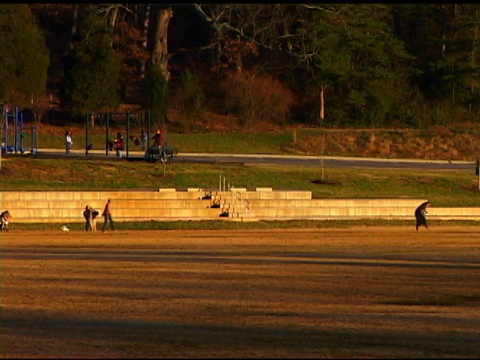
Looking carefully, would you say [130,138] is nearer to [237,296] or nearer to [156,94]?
[156,94]

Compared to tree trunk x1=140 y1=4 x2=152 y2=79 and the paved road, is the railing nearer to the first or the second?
the paved road

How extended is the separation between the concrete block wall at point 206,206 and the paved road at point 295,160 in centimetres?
894

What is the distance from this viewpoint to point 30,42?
218 ft

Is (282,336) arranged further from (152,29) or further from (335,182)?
(152,29)

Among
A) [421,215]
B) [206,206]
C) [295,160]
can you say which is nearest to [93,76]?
[295,160]

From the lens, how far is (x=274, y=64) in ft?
247

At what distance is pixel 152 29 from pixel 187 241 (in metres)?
41.7

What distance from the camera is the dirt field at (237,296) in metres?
18.6

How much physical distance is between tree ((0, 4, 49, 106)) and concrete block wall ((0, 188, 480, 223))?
19917 mm

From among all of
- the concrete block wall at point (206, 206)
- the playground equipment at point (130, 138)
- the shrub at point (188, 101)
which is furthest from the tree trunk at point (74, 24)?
the concrete block wall at point (206, 206)

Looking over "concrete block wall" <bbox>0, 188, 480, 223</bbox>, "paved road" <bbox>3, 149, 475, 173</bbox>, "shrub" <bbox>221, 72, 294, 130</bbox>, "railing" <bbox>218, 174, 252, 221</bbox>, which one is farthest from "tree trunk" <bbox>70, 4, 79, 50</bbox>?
"railing" <bbox>218, 174, 252, 221</bbox>

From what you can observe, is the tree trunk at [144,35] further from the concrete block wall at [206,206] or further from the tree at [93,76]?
the concrete block wall at [206,206]

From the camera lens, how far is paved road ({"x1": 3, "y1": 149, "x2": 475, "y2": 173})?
188ft

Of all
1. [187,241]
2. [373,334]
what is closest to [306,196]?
[187,241]
